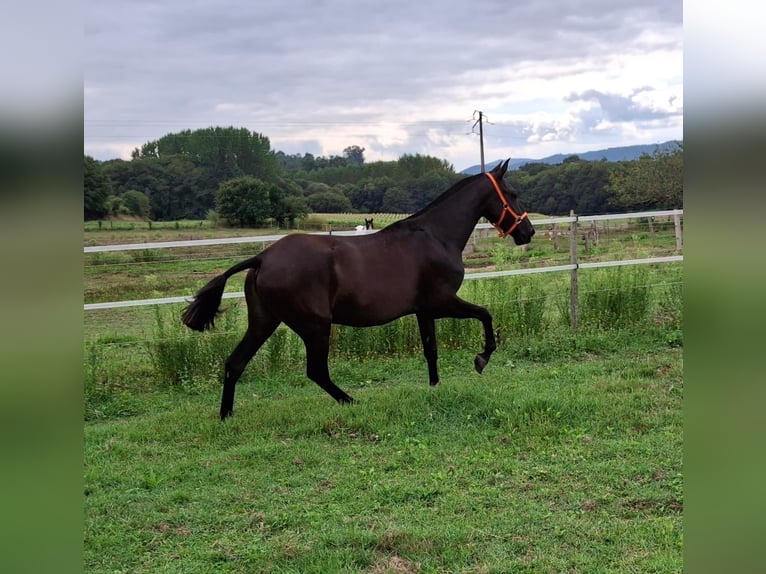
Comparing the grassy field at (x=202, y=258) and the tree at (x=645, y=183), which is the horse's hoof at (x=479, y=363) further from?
the tree at (x=645, y=183)

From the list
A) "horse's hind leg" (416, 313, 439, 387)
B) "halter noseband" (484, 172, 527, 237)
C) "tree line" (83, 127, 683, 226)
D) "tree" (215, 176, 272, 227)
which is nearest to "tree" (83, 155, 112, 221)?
"horse's hind leg" (416, 313, 439, 387)

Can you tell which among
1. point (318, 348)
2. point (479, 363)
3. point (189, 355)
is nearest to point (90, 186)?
point (318, 348)

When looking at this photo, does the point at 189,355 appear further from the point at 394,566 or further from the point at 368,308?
the point at 394,566

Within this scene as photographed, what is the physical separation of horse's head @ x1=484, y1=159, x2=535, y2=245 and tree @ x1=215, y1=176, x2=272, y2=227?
20.0 m

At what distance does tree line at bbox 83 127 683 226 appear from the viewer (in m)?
24.6

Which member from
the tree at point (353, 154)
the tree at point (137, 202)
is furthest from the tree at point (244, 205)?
the tree at point (353, 154)

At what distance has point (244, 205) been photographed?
25.7 meters

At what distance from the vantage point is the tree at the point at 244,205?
84.0ft

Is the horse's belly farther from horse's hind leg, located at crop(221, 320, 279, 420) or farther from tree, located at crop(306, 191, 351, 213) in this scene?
tree, located at crop(306, 191, 351, 213)

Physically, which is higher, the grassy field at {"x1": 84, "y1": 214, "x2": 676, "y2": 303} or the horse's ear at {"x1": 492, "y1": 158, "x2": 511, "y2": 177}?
the horse's ear at {"x1": 492, "y1": 158, "x2": 511, "y2": 177}

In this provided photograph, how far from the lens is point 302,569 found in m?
3.02

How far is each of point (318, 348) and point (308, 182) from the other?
3054cm
